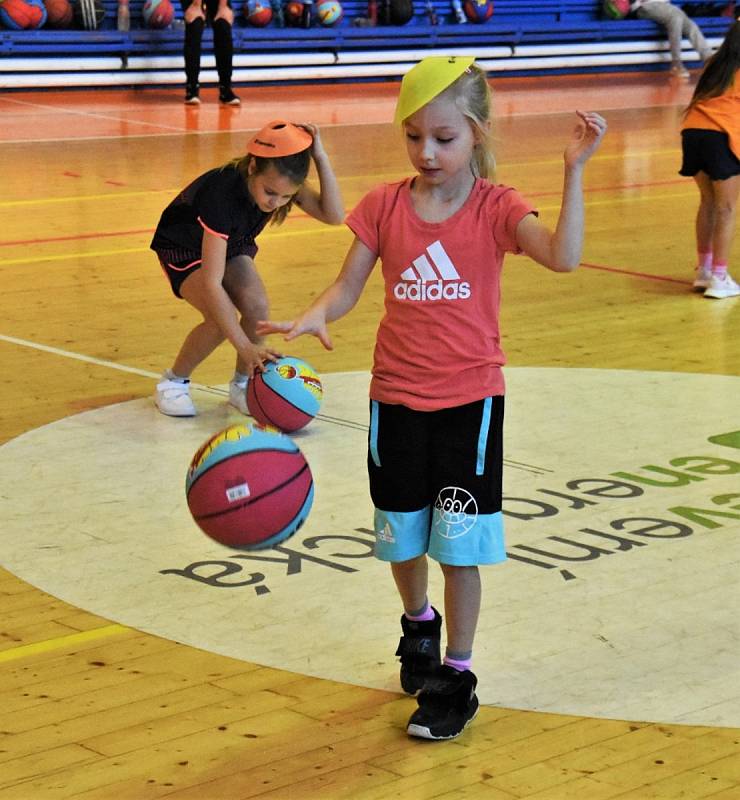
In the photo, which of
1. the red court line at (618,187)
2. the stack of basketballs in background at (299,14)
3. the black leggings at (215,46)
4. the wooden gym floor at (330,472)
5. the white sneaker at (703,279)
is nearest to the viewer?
the wooden gym floor at (330,472)

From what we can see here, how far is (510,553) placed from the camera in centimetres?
474

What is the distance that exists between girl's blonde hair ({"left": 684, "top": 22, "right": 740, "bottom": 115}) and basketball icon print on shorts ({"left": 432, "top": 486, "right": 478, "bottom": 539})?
5351 mm

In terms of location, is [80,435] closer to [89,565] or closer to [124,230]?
[89,565]

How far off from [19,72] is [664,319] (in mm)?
12420

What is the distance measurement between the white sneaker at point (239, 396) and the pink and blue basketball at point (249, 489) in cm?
244

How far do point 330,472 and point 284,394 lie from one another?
1.57ft

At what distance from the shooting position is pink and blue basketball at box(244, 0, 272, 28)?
20031 mm

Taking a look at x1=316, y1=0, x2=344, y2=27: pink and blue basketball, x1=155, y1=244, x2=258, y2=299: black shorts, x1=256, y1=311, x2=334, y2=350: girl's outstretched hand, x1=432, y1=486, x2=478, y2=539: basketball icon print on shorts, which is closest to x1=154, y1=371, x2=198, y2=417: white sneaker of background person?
x1=155, y1=244, x2=258, y2=299: black shorts

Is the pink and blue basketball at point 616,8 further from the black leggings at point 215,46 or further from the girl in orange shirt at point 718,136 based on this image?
the girl in orange shirt at point 718,136

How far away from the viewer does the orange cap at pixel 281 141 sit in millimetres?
5488

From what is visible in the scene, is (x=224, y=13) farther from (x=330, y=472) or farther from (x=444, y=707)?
(x=444, y=707)

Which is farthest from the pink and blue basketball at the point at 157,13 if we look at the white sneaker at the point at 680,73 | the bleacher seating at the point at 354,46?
the white sneaker at the point at 680,73

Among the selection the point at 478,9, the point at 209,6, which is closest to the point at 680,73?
the point at 478,9

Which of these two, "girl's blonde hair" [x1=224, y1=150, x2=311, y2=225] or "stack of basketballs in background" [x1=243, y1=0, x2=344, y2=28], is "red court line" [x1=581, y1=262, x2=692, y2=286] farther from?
"stack of basketballs in background" [x1=243, y1=0, x2=344, y2=28]
